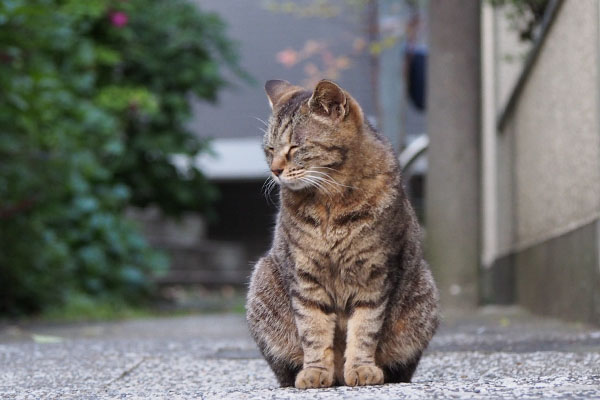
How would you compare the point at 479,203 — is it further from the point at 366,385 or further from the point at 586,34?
the point at 366,385

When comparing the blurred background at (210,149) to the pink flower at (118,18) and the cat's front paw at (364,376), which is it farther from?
the cat's front paw at (364,376)

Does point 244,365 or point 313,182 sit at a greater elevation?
point 313,182

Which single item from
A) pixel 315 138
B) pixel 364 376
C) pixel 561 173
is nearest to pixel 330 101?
pixel 315 138

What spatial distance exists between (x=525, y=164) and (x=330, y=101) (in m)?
3.81

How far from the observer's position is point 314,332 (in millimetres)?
2650

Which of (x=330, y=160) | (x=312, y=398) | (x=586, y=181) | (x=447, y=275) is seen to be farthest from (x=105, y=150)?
(x=312, y=398)

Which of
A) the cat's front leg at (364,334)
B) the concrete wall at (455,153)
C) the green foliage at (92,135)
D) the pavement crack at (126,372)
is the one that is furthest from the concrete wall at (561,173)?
the green foliage at (92,135)

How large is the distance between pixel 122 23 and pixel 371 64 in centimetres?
458

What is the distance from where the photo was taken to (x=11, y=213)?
5.59 m

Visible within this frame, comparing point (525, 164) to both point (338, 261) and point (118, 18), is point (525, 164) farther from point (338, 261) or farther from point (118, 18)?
point (118, 18)

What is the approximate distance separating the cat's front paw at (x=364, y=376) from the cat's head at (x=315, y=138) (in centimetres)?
57

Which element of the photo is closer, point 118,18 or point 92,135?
point 92,135

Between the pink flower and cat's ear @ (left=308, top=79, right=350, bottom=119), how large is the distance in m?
5.82

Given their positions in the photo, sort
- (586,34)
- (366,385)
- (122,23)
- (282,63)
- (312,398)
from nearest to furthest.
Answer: (312,398) < (366,385) < (586,34) < (122,23) < (282,63)
